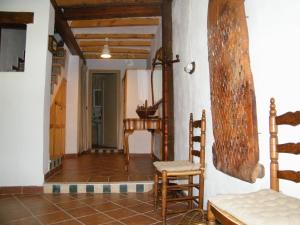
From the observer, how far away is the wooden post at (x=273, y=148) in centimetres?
134

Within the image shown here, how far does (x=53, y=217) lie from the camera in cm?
243

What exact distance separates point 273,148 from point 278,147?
3cm

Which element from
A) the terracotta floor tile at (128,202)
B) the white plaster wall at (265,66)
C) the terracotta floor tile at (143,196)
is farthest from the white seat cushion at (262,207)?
the terracotta floor tile at (143,196)

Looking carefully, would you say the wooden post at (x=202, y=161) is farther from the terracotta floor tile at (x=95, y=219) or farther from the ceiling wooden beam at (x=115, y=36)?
the ceiling wooden beam at (x=115, y=36)

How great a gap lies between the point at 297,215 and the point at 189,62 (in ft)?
7.22

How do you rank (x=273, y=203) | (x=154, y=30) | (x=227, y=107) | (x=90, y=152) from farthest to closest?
1. (x=90, y=152)
2. (x=154, y=30)
3. (x=227, y=107)
4. (x=273, y=203)

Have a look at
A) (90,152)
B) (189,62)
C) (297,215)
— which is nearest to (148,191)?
(189,62)

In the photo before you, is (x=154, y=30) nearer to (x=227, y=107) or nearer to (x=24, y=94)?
(x=24, y=94)

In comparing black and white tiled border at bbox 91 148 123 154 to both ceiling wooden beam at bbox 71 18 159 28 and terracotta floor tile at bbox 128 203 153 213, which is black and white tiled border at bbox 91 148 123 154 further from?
terracotta floor tile at bbox 128 203 153 213

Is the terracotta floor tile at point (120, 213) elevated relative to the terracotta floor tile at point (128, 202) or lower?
elevated

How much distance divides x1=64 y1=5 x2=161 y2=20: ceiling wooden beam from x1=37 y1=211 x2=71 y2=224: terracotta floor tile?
304 cm

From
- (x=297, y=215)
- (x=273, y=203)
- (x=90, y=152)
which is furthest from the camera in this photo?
(x=90, y=152)

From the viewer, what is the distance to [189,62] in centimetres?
296

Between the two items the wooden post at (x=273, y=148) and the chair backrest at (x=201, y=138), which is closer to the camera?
the wooden post at (x=273, y=148)
